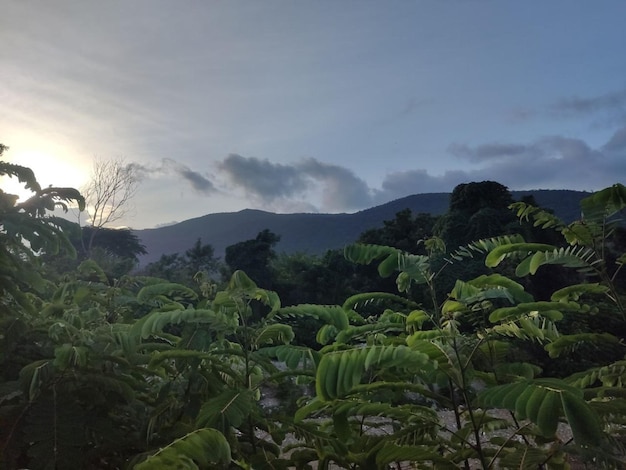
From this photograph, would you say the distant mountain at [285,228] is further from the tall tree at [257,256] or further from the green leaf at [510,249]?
the green leaf at [510,249]

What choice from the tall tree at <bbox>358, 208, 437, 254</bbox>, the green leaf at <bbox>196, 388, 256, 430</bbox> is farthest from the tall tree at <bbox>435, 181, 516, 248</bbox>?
the green leaf at <bbox>196, 388, 256, 430</bbox>

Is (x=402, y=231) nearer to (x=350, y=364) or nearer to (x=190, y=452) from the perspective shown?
(x=350, y=364)

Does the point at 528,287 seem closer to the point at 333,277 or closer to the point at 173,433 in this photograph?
the point at 333,277

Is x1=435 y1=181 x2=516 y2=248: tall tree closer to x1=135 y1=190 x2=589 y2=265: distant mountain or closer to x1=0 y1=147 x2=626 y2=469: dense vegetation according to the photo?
x1=0 y1=147 x2=626 y2=469: dense vegetation

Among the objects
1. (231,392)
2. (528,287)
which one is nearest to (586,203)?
(231,392)

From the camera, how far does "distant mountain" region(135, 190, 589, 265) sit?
9769cm

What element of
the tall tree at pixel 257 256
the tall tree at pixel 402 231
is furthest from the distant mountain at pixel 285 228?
the tall tree at pixel 402 231

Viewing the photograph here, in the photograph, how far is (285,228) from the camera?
120875 millimetres

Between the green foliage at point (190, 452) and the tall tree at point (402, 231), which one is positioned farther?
the tall tree at point (402, 231)

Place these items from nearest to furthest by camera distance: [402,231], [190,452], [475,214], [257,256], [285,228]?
1. [190,452]
2. [475,214]
3. [402,231]
4. [257,256]
5. [285,228]

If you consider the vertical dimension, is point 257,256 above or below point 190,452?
above

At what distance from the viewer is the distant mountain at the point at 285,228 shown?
97688 mm

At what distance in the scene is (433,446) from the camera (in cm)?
→ 238

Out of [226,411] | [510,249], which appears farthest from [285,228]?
[226,411]
